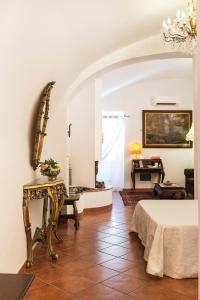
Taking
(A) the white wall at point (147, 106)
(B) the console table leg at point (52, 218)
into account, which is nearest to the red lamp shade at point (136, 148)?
(A) the white wall at point (147, 106)

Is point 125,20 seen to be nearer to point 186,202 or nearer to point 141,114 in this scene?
point 186,202

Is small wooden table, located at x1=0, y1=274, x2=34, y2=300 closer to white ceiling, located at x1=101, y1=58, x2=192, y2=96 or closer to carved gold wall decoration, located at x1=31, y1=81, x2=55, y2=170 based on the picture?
carved gold wall decoration, located at x1=31, y1=81, x2=55, y2=170

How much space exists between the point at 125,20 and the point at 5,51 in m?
1.92

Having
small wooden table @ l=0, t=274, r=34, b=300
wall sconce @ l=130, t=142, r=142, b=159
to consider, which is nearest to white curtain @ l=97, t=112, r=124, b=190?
wall sconce @ l=130, t=142, r=142, b=159

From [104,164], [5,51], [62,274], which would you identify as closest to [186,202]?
[62,274]

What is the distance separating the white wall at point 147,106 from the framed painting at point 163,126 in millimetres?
153

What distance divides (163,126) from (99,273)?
22.3 feet

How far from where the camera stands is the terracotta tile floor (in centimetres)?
269

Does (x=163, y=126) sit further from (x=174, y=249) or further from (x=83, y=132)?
(x=174, y=249)

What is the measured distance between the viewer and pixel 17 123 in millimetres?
3115

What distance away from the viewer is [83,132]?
6434mm

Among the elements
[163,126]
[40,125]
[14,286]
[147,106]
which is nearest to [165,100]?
[147,106]

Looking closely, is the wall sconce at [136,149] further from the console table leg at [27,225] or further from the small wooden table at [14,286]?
the small wooden table at [14,286]

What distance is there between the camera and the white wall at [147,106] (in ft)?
30.8
